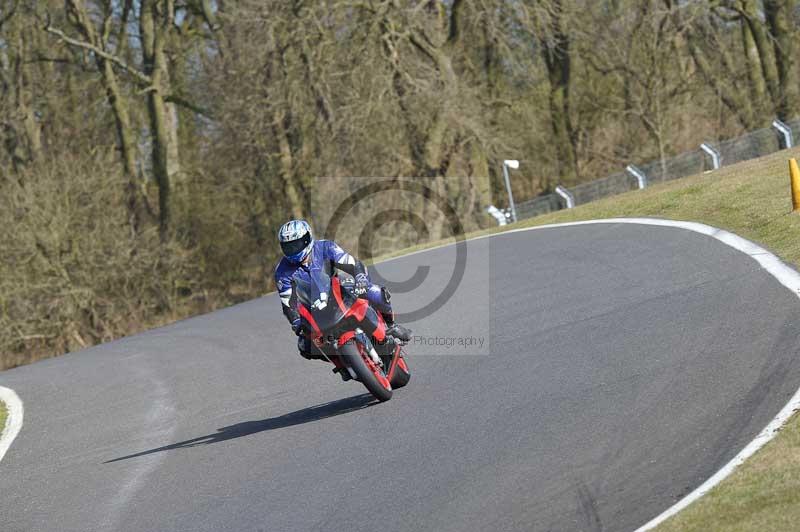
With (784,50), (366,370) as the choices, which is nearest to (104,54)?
(784,50)

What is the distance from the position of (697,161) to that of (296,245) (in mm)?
21202

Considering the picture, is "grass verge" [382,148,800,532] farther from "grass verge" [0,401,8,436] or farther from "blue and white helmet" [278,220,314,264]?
"grass verge" [0,401,8,436]

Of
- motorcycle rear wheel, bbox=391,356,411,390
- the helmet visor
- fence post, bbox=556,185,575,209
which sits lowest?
fence post, bbox=556,185,575,209

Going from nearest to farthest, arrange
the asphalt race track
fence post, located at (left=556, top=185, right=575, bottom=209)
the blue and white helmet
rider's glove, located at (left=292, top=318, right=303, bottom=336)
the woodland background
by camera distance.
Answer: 1. the asphalt race track
2. the blue and white helmet
3. rider's glove, located at (left=292, top=318, right=303, bottom=336)
4. fence post, located at (left=556, top=185, right=575, bottom=209)
5. the woodland background

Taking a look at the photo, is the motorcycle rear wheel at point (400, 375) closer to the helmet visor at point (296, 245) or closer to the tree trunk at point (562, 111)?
the helmet visor at point (296, 245)

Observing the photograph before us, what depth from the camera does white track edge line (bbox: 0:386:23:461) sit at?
40.2ft

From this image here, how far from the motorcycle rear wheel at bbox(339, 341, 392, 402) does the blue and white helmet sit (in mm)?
854

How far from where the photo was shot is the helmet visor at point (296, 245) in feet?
31.1

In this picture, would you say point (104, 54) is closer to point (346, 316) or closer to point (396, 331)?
point (396, 331)

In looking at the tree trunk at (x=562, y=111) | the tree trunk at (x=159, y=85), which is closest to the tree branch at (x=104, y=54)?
the tree trunk at (x=159, y=85)

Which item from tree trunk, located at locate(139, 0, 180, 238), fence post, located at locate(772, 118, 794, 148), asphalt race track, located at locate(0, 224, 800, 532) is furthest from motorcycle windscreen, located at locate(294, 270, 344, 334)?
tree trunk, located at locate(139, 0, 180, 238)

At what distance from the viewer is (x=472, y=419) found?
884 centimetres

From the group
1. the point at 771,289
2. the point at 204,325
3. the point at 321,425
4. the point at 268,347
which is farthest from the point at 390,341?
the point at 204,325

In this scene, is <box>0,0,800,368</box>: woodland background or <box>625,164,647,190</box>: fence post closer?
<box>625,164,647,190</box>: fence post
